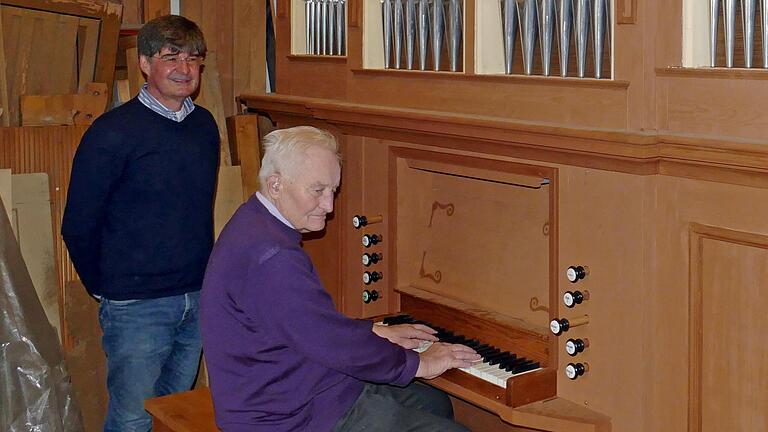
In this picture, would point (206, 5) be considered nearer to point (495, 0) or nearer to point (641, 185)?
point (495, 0)

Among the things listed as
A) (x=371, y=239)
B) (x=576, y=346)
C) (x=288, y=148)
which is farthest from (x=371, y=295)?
(x=288, y=148)

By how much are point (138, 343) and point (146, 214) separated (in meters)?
0.46

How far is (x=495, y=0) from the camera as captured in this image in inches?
134

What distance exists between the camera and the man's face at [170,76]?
12.4ft

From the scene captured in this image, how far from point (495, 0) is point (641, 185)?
842 mm

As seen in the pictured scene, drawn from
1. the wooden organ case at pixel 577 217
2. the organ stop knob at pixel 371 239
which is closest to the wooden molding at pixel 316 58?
the wooden organ case at pixel 577 217

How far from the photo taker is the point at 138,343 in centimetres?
385

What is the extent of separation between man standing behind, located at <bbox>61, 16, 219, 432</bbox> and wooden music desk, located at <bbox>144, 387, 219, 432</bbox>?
204mm

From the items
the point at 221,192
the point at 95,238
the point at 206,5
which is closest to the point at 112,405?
the point at 95,238

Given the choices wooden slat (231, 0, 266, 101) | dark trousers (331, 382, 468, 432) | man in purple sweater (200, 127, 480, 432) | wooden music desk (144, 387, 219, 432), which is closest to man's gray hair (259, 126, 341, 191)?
man in purple sweater (200, 127, 480, 432)

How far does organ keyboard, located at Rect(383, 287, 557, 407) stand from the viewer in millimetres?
3232

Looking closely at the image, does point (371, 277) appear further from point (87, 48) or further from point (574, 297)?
point (87, 48)

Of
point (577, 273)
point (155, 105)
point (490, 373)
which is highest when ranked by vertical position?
point (155, 105)

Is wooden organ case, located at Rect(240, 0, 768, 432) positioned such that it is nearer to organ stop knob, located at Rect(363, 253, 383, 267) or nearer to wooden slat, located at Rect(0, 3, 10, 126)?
organ stop knob, located at Rect(363, 253, 383, 267)
